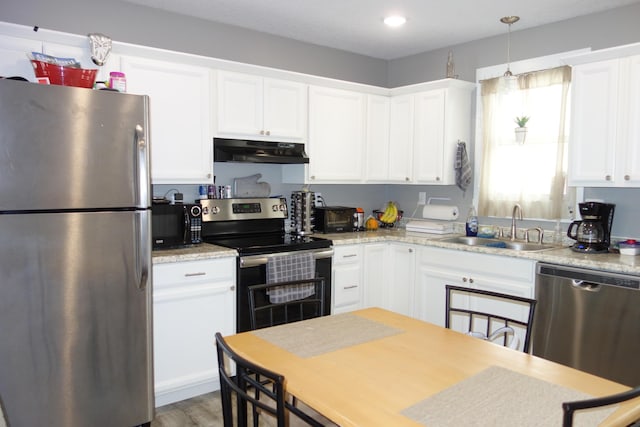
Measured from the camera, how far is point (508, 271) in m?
3.07

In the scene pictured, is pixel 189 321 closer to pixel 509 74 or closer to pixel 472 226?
pixel 472 226

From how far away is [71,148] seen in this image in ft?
7.22

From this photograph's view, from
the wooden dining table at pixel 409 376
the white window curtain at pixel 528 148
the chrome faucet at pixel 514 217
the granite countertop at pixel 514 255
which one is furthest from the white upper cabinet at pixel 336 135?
the wooden dining table at pixel 409 376

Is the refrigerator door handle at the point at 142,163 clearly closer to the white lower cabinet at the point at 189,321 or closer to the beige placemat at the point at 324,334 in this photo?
the white lower cabinet at the point at 189,321

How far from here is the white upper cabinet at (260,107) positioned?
128 inches

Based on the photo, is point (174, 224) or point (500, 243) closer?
point (174, 224)

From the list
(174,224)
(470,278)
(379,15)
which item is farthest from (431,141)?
(174,224)

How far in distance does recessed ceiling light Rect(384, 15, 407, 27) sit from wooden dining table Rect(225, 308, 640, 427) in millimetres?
2351

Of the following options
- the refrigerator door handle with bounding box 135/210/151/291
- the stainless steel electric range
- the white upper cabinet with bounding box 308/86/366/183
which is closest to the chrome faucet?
the white upper cabinet with bounding box 308/86/366/183

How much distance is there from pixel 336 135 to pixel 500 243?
1525mm

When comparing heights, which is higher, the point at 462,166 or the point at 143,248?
the point at 462,166

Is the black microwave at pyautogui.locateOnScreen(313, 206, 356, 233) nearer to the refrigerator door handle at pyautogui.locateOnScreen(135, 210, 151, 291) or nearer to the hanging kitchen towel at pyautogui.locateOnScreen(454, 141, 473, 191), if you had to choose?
the hanging kitchen towel at pyautogui.locateOnScreen(454, 141, 473, 191)

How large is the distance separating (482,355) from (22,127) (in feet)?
6.90

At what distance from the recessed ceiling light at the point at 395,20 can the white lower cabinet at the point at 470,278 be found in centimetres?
168
